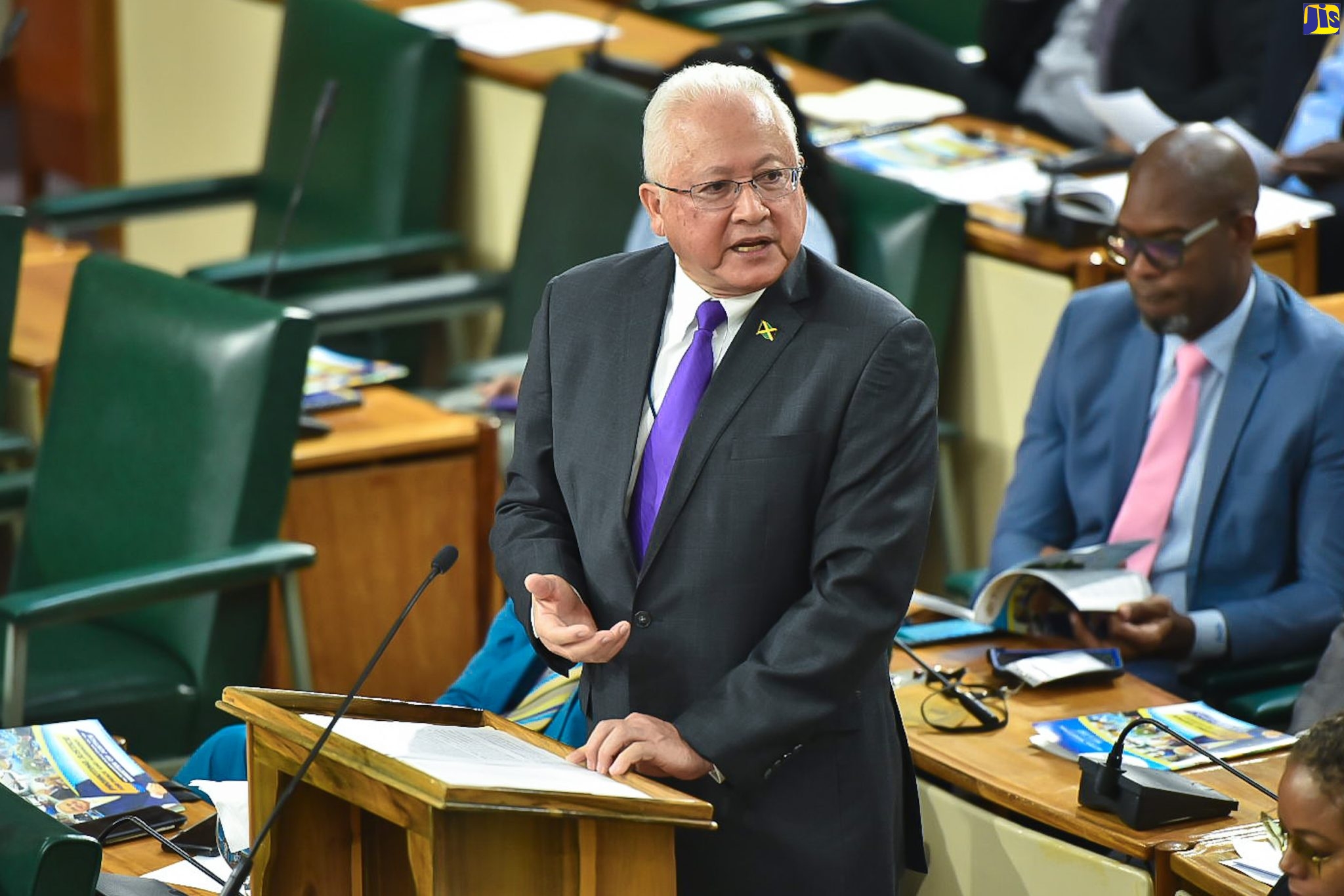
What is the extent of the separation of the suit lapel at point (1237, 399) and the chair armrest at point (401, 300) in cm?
209

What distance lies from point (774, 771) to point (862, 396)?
1.28 feet

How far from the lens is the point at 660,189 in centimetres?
215

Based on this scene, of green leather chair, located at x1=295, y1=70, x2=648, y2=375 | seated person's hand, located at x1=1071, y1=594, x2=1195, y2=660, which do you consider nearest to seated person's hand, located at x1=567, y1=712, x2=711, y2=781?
seated person's hand, located at x1=1071, y1=594, x2=1195, y2=660

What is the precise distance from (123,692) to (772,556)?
4.83ft

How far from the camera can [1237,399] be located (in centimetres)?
301

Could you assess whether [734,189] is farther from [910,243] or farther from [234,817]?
[910,243]

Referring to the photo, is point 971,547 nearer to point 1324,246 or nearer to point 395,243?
point 1324,246

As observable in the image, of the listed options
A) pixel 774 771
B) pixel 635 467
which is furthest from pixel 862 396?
pixel 774 771

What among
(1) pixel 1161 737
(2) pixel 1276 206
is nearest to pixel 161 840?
(1) pixel 1161 737

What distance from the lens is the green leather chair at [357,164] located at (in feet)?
16.3

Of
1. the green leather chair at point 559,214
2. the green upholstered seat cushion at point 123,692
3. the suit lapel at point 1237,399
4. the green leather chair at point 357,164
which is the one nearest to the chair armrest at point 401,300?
the green leather chair at point 559,214

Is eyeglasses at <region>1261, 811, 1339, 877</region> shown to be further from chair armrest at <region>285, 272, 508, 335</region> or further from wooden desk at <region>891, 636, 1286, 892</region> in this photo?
chair armrest at <region>285, 272, 508, 335</region>

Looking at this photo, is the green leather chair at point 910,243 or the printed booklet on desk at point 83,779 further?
the green leather chair at point 910,243

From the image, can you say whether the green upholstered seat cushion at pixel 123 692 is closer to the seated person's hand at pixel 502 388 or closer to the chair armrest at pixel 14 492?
the chair armrest at pixel 14 492
